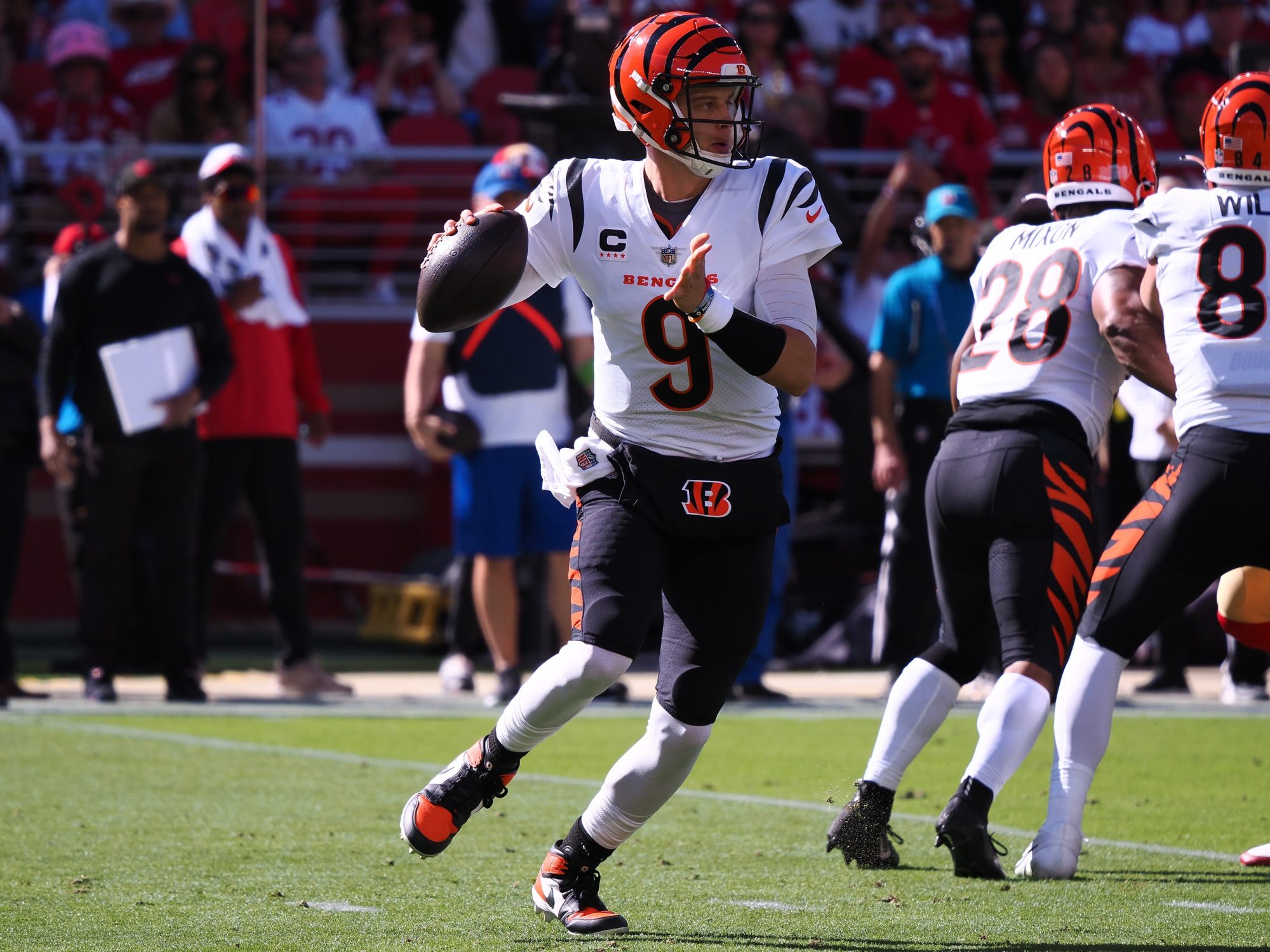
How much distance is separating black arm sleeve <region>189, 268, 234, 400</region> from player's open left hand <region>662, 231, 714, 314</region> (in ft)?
15.9

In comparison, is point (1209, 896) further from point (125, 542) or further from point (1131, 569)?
point (125, 542)

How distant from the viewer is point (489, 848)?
16.6 ft

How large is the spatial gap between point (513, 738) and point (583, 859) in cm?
29

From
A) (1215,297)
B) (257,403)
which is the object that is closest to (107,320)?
(257,403)

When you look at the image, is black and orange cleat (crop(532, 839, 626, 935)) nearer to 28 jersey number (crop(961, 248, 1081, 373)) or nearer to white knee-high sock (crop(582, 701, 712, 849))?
white knee-high sock (crop(582, 701, 712, 849))

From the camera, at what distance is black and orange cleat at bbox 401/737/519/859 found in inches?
157

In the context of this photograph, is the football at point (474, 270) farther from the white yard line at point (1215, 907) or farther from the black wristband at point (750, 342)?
the white yard line at point (1215, 907)

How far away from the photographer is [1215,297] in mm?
4516

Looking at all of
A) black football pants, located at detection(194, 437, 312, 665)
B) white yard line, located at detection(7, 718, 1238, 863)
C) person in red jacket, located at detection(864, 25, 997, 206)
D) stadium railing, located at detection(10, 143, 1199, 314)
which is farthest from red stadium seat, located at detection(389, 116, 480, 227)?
white yard line, located at detection(7, 718, 1238, 863)

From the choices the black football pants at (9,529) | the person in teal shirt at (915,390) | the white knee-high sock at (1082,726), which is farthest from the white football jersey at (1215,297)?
the black football pants at (9,529)

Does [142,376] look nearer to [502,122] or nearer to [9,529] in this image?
[9,529]

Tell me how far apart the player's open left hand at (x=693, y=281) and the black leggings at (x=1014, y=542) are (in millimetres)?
1301

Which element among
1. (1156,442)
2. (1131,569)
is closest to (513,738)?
(1131,569)

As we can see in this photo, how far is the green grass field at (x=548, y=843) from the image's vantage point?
3926 millimetres
